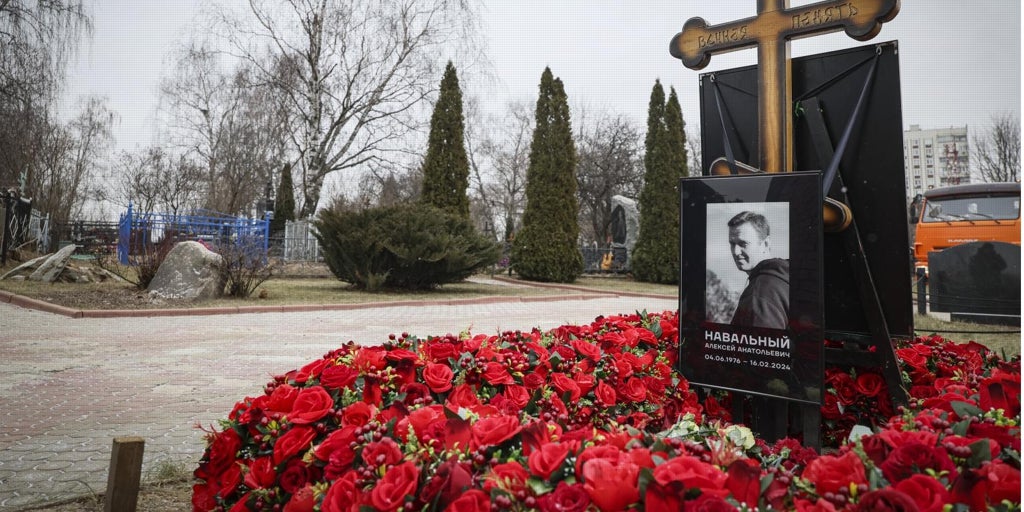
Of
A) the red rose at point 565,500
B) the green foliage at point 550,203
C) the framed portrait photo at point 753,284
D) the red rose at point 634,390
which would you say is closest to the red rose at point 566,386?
the red rose at point 634,390

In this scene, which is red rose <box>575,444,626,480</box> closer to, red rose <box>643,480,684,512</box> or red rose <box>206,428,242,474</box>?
red rose <box>643,480,684,512</box>

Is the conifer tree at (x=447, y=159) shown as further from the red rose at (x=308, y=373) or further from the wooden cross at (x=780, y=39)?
the red rose at (x=308, y=373)

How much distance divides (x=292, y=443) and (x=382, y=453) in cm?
33

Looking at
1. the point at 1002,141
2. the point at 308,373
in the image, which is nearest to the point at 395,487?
the point at 308,373

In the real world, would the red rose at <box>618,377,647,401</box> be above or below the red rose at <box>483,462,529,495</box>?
below

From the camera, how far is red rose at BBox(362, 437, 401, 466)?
1261 mm

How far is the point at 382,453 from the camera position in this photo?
1285 mm

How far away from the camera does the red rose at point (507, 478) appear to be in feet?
3.62

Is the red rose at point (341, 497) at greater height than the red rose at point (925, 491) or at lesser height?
lesser

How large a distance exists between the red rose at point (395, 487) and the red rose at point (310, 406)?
17.8 inches

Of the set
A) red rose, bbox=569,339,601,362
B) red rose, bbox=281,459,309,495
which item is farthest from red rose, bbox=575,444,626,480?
red rose, bbox=569,339,601,362

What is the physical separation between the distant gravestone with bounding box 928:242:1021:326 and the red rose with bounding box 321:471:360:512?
24.2 feet

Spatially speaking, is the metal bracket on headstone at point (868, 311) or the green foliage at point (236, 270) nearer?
the metal bracket on headstone at point (868, 311)

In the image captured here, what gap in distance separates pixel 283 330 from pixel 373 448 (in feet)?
21.1
